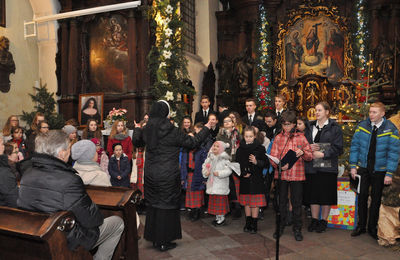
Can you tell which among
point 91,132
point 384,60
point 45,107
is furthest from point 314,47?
point 91,132

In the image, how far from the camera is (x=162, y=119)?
4387 millimetres

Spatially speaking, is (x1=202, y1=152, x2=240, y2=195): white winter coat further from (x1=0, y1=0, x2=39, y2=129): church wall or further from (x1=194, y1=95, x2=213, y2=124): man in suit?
(x1=0, y1=0, x2=39, y2=129): church wall

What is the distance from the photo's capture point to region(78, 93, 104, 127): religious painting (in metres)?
10.7

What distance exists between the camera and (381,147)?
190 inches

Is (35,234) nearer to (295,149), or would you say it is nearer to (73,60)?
(295,149)

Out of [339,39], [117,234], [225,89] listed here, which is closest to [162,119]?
[117,234]

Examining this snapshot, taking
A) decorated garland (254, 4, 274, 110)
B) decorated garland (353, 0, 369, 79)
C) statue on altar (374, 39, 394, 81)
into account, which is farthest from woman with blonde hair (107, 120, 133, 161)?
statue on altar (374, 39, 394, 81)

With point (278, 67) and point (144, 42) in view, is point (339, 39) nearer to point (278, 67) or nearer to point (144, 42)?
point (278, 67)

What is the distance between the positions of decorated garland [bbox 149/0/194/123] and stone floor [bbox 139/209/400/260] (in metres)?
3.71

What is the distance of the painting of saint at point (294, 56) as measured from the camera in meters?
15.2

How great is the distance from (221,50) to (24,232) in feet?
49.0

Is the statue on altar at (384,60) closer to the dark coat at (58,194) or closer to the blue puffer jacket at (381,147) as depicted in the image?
the blue puffer jacket at (381,147)

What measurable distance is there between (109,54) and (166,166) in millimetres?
7604

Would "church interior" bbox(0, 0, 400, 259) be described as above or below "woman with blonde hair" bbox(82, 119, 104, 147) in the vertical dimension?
above
